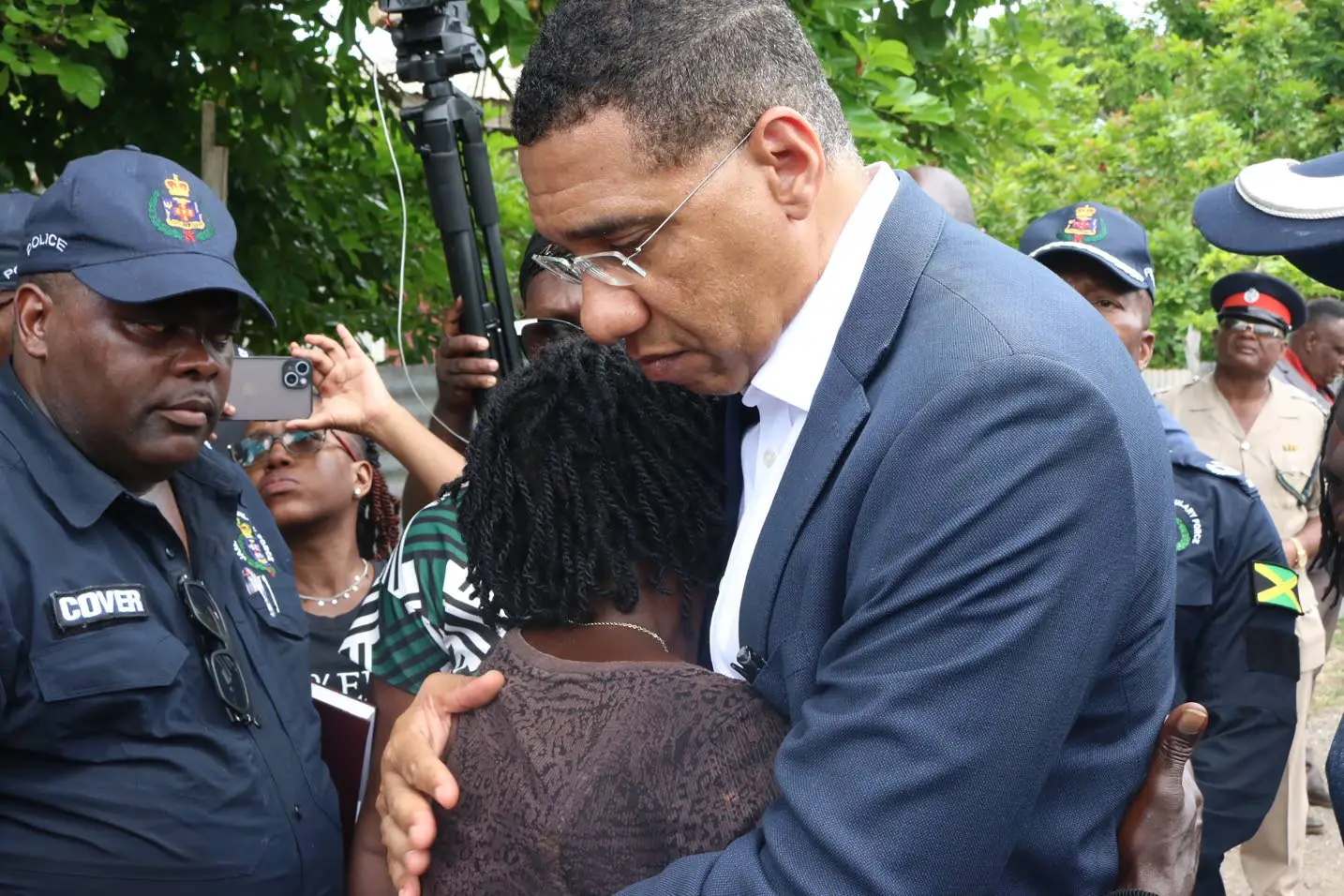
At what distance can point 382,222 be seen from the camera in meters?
5.74

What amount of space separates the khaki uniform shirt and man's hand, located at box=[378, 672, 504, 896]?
16.8ft

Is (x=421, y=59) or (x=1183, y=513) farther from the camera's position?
(x=421, y=59)

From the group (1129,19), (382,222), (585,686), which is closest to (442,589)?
(585,686)

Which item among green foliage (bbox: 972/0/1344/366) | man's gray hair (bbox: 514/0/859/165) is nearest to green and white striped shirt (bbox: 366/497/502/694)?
man's gray hair (bbox: 514/0/859/165)

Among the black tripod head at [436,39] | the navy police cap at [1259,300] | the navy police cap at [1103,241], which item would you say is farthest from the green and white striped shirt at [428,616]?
the navy police cap at [1259,300]

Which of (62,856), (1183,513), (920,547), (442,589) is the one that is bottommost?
(1183,513)

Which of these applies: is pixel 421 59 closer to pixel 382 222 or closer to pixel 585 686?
pixel 382 222

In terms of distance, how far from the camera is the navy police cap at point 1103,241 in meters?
3.60

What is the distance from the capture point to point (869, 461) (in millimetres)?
1396

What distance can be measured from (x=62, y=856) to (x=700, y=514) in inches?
50.6

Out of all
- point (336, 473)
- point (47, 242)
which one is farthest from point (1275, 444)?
point (47, 242)

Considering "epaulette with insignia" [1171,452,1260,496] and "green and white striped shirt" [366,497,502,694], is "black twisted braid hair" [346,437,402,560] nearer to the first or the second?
"green and white striped shirt" [366,497,502,694]

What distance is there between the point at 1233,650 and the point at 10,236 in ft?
10.0

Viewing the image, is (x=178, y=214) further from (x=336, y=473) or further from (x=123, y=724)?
(x=336, y=473)
